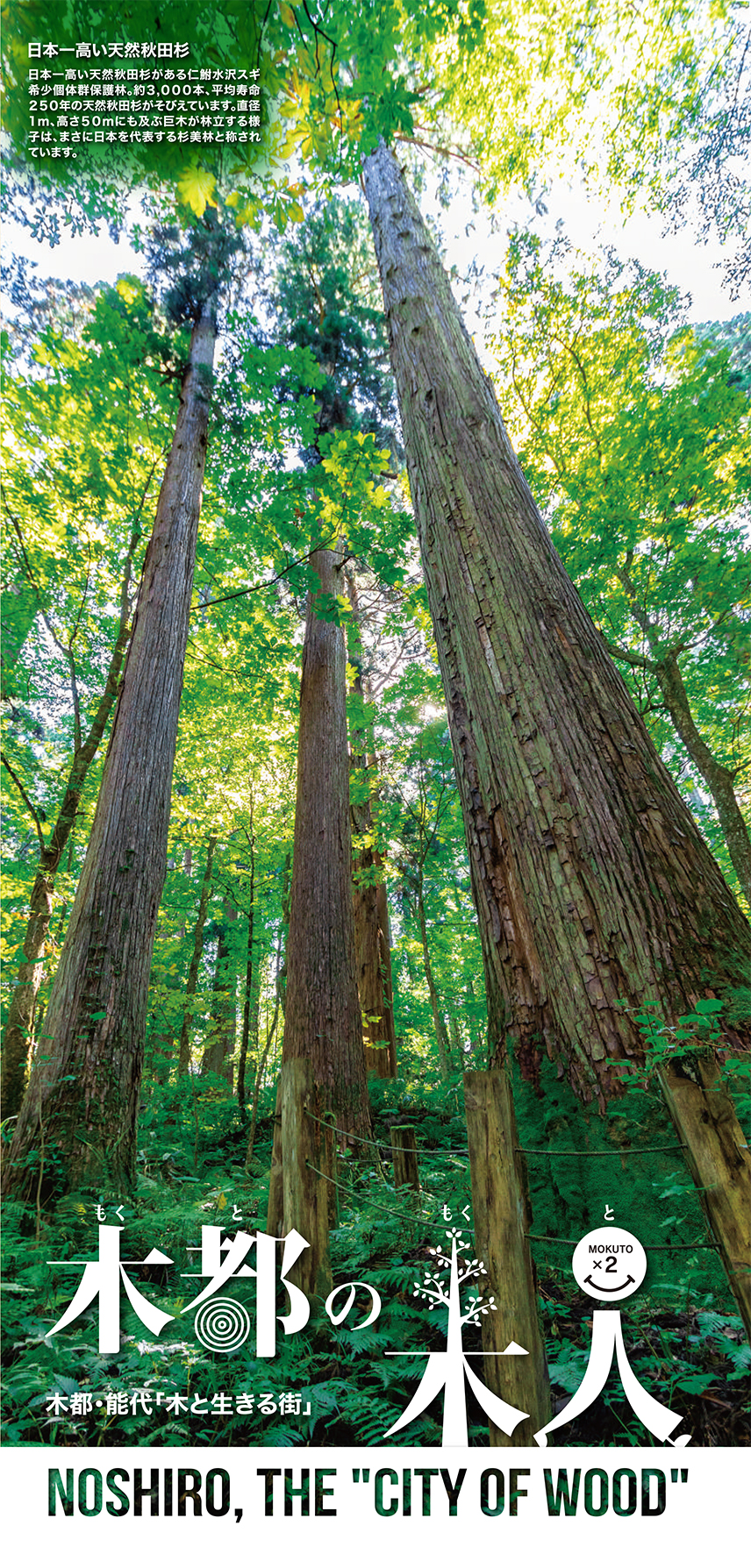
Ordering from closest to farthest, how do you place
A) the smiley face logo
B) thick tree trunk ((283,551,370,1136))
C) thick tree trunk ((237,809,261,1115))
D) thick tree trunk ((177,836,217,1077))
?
1. the smiley face logo
2. thick tree trunk ((283,551,370,1136))
3. thick tree trunk ((237,809,261,1115))
4. thick tree trunk ((177,836,217,1077))

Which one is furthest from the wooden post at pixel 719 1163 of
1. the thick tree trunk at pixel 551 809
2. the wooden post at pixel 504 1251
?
the wooden post at pixel 504 1251

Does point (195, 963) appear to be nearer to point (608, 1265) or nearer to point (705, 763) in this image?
point (705, 763)

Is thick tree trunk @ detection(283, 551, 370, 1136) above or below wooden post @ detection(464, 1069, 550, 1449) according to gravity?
above

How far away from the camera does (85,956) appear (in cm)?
345

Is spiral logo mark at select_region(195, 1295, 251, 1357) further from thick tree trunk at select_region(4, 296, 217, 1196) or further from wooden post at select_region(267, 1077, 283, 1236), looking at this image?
thick tree trunk at select_region(4, 296, 217, 1196)

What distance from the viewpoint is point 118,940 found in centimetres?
356

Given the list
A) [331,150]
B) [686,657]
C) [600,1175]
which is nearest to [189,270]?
[331,150]

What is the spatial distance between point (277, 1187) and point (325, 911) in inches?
115

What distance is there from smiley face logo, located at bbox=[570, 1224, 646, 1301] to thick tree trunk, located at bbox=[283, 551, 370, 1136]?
2.73 m

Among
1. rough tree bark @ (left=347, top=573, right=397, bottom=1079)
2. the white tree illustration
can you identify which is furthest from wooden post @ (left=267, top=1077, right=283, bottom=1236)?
rough tree bark @ (left=347, top=573, right=397, bottom=1079)

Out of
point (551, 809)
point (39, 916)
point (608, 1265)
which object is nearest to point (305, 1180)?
point (608, 1265)

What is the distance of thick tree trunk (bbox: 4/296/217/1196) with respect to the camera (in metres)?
3.01

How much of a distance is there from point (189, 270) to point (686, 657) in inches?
333

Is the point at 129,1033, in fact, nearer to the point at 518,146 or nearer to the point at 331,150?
the point at 331,150
